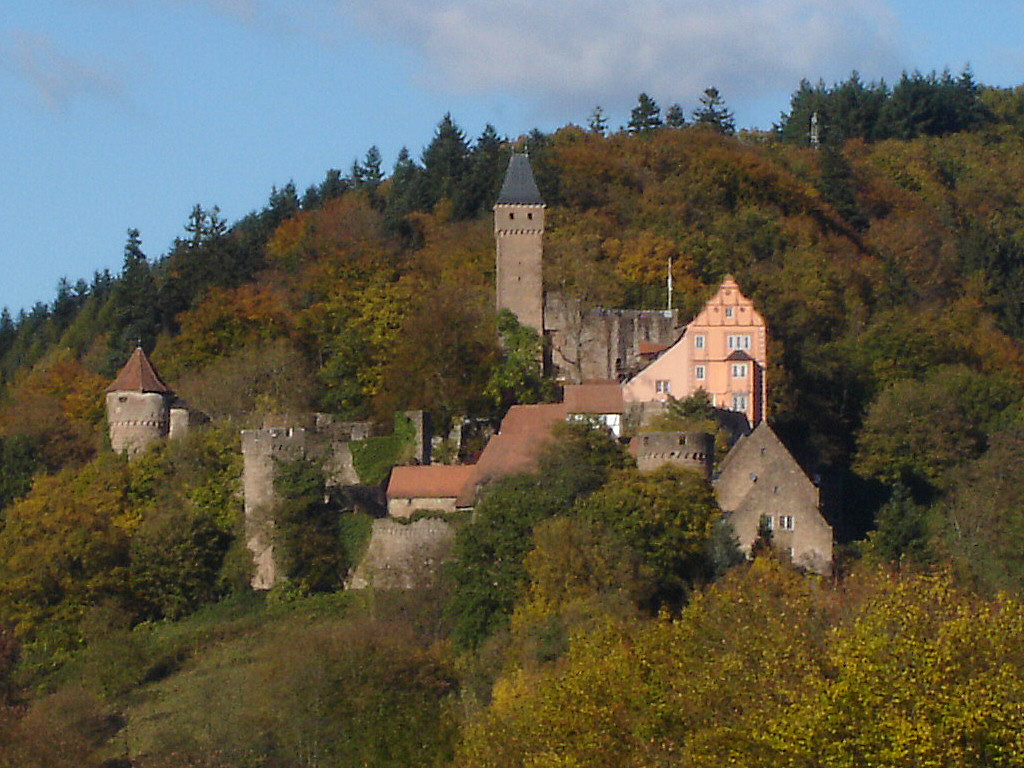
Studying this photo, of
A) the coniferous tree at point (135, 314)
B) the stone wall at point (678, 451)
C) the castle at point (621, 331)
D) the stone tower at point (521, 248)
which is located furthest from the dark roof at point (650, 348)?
the coniferous tree at point (135, 314)

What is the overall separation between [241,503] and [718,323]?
1220 centimetres

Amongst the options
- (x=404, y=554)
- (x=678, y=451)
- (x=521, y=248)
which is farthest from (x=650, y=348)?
(x=404, y=554)

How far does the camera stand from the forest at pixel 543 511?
36.4 m

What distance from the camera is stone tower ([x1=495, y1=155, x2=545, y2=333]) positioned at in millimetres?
63531

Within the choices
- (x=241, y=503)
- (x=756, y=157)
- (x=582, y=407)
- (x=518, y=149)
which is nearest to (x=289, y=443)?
(x=241, y=503)

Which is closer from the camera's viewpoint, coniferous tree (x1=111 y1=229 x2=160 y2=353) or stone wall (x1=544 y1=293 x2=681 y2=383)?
stone wall (x1=544 y1=293 x2=681 y2=383)

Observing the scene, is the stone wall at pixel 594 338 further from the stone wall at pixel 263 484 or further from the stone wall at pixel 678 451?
the stone wall at pixel 678 451

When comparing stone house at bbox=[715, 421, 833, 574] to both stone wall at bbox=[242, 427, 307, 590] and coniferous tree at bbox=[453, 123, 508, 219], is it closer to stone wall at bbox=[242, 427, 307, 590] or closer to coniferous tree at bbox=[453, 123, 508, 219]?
stone wall at bbox=[242, 427, 307, 590]

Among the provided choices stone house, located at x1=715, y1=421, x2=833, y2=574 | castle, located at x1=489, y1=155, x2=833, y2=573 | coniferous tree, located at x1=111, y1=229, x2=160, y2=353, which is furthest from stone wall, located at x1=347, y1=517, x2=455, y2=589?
coniferous tree, located at x1=111, y1=229, x2=160, y2=353

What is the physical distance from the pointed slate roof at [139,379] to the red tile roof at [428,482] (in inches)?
350

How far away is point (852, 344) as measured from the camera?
67500mm

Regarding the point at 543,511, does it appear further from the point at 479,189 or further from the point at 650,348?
the point at 479,189

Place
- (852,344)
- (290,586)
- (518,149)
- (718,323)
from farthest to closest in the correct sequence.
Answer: (518,149)
(852,344)
(718,323)
(290,586)

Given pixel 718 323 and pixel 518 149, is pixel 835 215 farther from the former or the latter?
pixel 718 323
